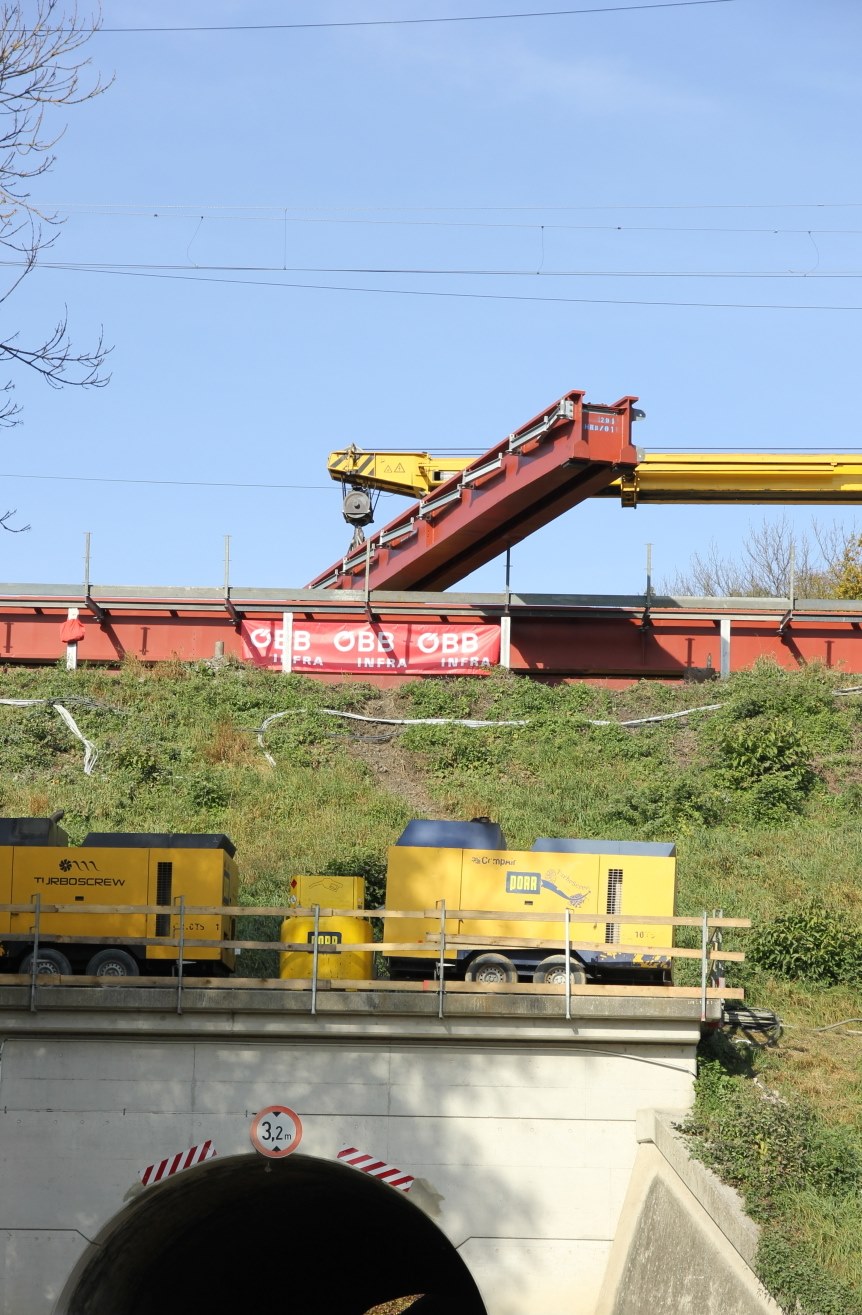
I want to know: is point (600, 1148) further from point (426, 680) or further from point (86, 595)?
point (86, 595)

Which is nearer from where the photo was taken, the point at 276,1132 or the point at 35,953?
the point at 276,1132

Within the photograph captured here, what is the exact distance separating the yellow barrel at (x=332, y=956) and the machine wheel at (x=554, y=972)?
7.42 feet

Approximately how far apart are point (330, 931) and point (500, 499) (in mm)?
18452

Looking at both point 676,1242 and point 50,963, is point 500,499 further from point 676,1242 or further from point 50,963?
point 676,1242

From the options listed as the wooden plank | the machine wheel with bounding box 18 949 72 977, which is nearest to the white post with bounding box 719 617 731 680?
the wooden plank

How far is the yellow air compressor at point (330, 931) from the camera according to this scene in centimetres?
2031

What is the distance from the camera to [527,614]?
38594mm

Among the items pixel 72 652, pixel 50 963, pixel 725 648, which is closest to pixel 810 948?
pixel 50 963

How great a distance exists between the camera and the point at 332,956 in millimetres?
20500

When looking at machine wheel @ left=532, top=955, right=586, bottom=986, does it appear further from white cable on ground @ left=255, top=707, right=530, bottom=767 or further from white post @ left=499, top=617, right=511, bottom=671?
white post @ left=499, top=617, right=511, bottom=671

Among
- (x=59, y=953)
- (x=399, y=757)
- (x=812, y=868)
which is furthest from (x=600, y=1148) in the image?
(x=399, y=757)

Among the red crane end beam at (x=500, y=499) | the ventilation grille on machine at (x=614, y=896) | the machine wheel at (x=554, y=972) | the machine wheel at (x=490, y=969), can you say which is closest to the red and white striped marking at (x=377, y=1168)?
the machine wheel at (x=490, y=969)

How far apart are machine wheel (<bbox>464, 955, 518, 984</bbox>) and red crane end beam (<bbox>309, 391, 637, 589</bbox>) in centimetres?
A: 1774

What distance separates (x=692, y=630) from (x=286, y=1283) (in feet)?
60.3
